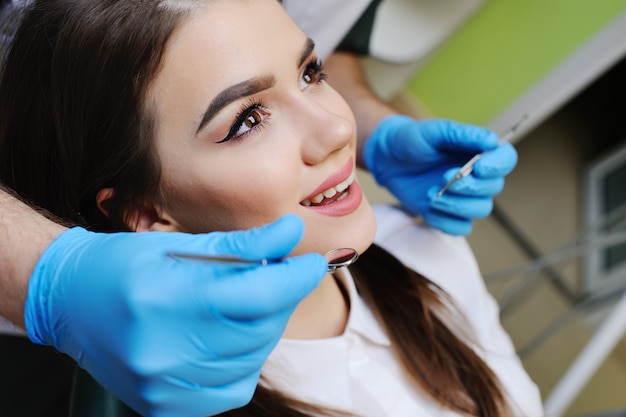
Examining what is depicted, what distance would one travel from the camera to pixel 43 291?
26.0 inches

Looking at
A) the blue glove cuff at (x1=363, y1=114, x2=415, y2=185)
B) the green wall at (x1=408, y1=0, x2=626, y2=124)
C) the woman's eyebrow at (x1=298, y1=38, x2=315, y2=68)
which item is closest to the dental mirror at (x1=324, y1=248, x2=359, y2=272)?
the woman's eyebrow at (x1=298, y1=38, x2=315, y2=68)

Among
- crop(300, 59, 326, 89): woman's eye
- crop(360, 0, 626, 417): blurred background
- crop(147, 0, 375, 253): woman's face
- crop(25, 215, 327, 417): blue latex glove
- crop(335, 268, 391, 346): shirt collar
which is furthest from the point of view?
crop(360, 0, 626, 417): blurred background

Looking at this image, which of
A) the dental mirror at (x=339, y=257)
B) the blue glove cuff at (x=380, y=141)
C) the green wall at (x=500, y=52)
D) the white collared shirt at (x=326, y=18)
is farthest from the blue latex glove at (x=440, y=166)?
the green wall at (x=500, y=52)

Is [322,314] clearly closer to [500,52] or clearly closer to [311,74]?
[311,74]

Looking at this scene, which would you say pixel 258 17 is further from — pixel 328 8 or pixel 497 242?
pixel 497 242

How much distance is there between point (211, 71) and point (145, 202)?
0.19m

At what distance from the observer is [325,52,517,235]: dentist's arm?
3.37 feet

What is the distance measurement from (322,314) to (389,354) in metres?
0.12

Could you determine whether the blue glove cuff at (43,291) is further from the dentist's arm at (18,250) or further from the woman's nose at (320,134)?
the woman's nose at (320,134)

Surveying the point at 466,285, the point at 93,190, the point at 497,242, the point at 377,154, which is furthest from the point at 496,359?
the point at 497,242

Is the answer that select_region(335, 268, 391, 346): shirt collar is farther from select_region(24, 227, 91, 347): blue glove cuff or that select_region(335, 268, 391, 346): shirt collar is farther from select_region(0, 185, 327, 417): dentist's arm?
select_region(24, 227, 91, 347): blue glove cuff

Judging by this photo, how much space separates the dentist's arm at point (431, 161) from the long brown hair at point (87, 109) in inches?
15.1

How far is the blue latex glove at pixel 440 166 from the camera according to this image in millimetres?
1024

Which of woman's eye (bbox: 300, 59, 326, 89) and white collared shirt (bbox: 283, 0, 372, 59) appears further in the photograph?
white collared shirt (bbox: 283, 0, 372, 59)
